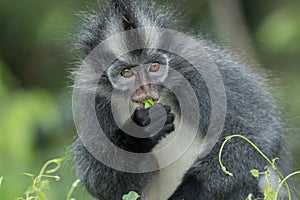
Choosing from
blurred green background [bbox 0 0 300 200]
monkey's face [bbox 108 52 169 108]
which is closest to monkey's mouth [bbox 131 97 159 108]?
monkey's face [bbox 108 52 169 108]

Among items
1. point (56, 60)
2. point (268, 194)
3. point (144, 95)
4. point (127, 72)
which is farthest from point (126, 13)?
point (56, 60)

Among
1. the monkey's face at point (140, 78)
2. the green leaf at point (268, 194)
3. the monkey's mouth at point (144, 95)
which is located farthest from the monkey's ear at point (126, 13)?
the green leaf at point (268, 194)

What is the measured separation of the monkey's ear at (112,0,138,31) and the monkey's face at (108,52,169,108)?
0.25m

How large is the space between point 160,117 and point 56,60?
4642 millimetres

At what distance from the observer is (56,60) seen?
9.72 meters

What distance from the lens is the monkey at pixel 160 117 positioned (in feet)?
17.7

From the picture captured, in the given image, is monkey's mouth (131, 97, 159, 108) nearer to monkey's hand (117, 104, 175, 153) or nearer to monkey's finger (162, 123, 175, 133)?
monkey's hand (117, 104, 175, 153)

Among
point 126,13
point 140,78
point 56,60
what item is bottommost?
point 56,60

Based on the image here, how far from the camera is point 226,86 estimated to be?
18.8ft

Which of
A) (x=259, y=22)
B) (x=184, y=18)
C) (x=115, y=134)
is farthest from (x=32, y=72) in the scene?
(x=115, y=134)

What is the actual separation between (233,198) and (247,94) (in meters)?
0.80

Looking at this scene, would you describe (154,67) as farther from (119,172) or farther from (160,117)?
(119,172)

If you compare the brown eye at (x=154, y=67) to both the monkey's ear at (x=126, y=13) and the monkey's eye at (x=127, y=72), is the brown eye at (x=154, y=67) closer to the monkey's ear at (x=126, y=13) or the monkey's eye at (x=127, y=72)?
the monkey's eye at (x=127, y=72)

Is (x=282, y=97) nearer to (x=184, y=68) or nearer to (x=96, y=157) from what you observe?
(x=184, y=68)
